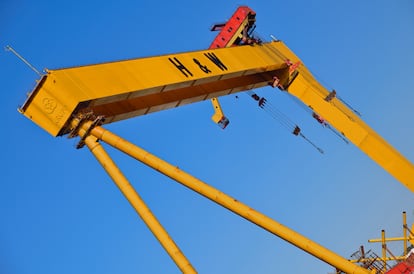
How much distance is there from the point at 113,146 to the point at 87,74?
1.92m

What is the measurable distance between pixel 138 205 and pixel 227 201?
2018mm

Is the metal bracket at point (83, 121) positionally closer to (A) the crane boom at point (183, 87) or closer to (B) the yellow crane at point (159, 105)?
(B) the yellow crane at point (159, 105)

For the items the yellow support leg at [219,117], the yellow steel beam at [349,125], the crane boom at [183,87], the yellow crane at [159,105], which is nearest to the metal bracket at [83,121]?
the yellow crane at [159,105]

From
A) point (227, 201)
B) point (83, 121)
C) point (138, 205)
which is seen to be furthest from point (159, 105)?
point (227, 201)

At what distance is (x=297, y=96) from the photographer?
86.9 feet

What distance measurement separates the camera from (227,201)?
50.9 feet

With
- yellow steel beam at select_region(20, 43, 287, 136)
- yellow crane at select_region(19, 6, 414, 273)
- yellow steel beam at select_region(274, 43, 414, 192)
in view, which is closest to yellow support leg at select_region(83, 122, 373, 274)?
yellow crane at select_region(19, 6, 414, 273)

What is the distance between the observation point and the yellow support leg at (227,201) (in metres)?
14.9

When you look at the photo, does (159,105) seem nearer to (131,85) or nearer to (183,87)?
(183,87)

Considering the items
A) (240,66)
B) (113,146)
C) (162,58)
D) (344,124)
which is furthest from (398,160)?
(113,146)

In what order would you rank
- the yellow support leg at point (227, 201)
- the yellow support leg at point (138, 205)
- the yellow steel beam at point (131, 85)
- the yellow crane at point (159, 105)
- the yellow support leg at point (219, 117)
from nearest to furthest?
1. the yellow support leg at point (138, 205)
2. the yellow support leg at point (227, 201)
3. the yellow crane at point (159, 105)
4. the yellow steel beam at point (131, 85)
5. the yellow support leg at point (219, 117)

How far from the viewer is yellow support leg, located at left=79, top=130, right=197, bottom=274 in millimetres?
14719

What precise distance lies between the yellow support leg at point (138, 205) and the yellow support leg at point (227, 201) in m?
0.29

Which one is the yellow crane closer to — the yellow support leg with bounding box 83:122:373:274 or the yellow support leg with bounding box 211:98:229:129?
the yellow support leg with bounding box 83:122:373:274
